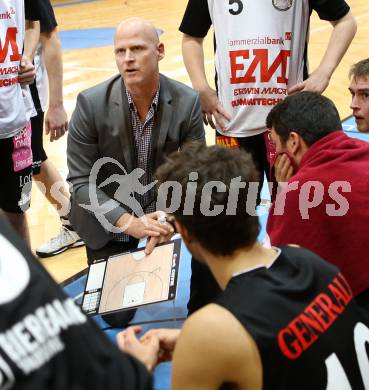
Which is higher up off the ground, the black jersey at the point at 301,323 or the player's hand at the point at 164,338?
the black jersey at the point at 301,323

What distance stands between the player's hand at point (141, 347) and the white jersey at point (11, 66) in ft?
5.83

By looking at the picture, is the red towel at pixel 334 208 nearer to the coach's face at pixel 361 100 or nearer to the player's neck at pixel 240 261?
the player's neck at pixel 240 261

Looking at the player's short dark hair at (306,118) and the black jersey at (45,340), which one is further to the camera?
the player's short dark hair at (306,118)

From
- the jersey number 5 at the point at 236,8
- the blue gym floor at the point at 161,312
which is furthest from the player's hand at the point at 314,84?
the blue gym floor at the point at 161,312

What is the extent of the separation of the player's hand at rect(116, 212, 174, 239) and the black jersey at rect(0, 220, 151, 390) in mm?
1812

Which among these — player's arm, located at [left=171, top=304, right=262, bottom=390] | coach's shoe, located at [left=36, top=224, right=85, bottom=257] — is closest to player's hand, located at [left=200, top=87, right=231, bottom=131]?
coach's shoe, located at [left=36, top=224, right=85, bottom=257]

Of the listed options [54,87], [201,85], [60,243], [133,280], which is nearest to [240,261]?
[133,280]

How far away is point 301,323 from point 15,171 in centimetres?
230

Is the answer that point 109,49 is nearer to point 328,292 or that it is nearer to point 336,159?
point 336,159

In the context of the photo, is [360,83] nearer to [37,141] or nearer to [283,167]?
[283,167]

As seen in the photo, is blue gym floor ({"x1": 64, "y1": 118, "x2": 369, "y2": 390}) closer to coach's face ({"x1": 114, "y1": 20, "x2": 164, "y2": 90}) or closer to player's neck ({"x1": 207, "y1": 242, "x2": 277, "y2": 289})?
coach's face ({"x1": 114, "y1": 20, "x2": 164, "y2": 90})

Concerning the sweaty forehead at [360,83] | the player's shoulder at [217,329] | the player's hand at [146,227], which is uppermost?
the sweaty forehead at [360,83]

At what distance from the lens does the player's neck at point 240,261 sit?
1.82 meters

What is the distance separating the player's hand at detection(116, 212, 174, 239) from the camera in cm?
314
